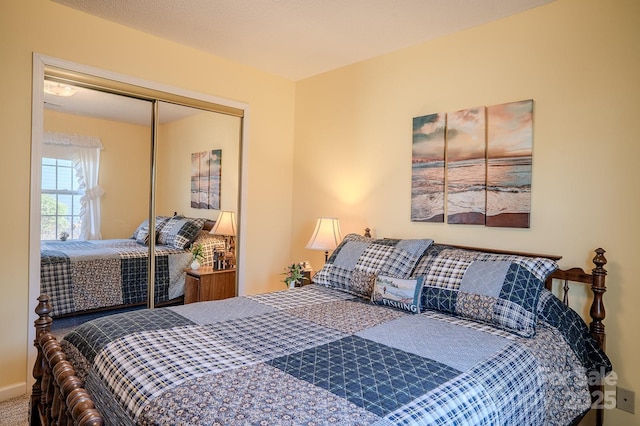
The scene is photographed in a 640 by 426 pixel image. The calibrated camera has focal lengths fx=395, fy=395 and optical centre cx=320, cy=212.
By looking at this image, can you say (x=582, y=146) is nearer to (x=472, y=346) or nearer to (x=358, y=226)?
(x=472, y=346)

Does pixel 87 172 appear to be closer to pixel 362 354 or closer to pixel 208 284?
pixel 208 284

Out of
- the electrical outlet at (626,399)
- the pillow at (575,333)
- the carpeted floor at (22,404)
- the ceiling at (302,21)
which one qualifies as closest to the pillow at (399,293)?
the pillow at (575,333)

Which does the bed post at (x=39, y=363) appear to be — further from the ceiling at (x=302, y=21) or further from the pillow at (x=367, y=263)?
the ceiling at (x=302, y=21)

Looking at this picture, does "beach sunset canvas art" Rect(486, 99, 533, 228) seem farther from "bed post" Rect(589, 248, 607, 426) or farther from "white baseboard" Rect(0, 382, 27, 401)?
"white baseboard" Rect(0, 382, 27, 401)

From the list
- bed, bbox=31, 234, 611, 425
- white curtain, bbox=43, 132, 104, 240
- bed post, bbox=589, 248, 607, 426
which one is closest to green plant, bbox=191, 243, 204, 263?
white curtain, bbox=43, 132, 104, 240

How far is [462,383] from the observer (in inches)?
53.6

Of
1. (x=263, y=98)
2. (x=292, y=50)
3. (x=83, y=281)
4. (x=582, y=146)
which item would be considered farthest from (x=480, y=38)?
(x=83, y=281)

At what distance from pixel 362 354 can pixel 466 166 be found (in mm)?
1734

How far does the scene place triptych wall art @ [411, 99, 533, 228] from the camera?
Answer: 253 cm

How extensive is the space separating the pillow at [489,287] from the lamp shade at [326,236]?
44.7 inches

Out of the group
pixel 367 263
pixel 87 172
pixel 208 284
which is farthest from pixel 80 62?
pixel 367 263

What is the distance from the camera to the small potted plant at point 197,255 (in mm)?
3498

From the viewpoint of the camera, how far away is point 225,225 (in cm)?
374

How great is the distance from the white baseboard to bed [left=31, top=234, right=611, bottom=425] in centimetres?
113
